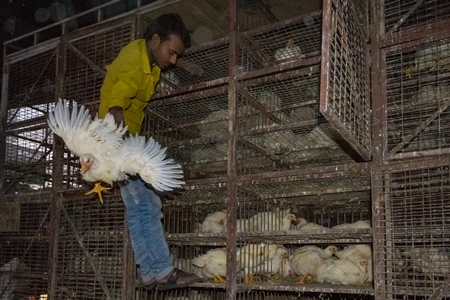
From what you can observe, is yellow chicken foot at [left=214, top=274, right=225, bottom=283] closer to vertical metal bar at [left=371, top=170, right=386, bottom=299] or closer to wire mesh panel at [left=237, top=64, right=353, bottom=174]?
wire mesh panel at [left=237, top=64, right=353, bottom=174]

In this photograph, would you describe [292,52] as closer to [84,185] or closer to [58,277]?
[84,185]

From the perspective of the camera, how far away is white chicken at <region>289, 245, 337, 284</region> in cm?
419

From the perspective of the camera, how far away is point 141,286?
424 centimetres

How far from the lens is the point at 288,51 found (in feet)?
14.8

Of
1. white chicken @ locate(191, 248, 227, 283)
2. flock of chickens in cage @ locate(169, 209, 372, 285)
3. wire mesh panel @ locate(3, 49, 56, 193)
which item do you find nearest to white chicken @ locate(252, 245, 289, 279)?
flock of chickens in cage @ locate(169, 209, 372, 285)

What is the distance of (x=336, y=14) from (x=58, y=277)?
147 inches

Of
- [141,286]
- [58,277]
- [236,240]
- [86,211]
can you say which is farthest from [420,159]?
[58,277]

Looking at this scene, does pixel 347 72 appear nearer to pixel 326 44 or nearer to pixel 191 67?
pixel 326 44

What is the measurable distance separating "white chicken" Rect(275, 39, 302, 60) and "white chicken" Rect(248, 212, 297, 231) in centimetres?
154

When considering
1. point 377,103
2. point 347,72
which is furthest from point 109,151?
point 377,103

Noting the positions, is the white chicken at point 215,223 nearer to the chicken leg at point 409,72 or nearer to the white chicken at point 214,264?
the white chicken at point 214,264

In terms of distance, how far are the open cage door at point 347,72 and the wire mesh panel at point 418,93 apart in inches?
8.8

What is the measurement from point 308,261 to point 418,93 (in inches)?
68.0

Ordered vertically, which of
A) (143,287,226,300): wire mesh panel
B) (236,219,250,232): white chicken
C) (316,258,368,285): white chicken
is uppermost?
(236,219,250,232): white chicken
